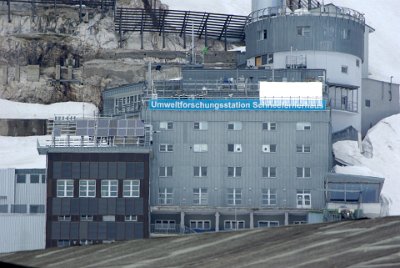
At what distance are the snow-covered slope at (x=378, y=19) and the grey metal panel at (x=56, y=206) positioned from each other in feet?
166

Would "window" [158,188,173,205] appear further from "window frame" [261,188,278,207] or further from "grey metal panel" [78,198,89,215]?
"window frame" [261,188,278,207]

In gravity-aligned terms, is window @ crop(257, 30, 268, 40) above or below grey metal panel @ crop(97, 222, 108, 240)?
above

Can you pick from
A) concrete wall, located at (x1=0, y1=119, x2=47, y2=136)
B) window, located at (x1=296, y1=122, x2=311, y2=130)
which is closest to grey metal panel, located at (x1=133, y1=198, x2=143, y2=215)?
window, located at (x1=296, y1=122, x2=311, y2=130)

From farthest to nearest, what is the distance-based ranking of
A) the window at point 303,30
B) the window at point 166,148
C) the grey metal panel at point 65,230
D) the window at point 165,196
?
the window at point 303,30
the window at point 166,148
the window at point 165,196
the grey metal panel at point 65,230

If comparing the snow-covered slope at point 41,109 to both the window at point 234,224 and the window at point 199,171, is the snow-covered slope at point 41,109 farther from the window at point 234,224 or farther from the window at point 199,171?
the window at point 234,224

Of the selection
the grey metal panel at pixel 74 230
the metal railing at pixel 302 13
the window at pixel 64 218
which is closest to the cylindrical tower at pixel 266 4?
the metal railing at pixel 302 13

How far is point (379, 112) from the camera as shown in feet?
417

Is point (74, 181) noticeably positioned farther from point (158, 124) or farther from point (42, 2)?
point (42, 2)

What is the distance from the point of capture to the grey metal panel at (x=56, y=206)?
102188 millimetres

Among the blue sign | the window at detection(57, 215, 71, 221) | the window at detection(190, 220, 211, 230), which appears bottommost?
the window at detection(190, 220, 211, 230)

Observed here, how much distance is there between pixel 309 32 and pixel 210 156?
19020 millimetres

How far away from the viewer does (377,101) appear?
12762 cm

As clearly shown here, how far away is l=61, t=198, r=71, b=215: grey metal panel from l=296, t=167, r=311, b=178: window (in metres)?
17.2

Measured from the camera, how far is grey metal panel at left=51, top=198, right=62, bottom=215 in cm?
10219
